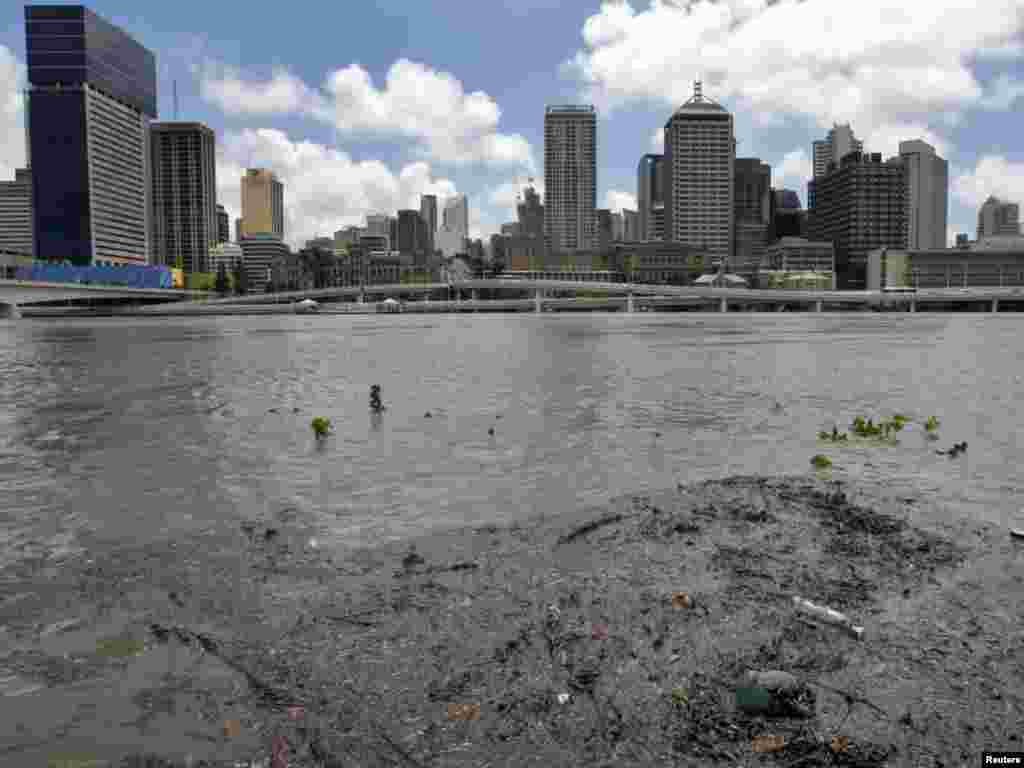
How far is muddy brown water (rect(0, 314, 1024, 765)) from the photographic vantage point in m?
6.36

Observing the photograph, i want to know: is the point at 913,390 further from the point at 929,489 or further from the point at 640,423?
A: the point at 929,489

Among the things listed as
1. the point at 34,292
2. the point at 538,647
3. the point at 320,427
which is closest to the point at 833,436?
the point at 320,427

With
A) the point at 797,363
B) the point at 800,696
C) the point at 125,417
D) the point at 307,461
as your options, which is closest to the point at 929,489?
the point at 800,696

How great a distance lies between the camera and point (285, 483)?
13617 mm

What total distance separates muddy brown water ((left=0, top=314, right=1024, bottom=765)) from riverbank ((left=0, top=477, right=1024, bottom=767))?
52 millimetres

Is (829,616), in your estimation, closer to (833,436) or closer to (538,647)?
(538,647)

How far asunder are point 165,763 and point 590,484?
29.0ft

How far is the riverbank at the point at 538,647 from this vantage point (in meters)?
5.23

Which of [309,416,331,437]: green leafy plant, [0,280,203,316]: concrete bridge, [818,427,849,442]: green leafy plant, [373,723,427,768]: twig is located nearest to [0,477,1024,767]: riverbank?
[373,723,427,768]: twig

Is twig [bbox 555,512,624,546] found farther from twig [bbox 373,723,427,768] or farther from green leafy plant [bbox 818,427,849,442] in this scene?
green leafy plant [bbox 818,427,849,442]

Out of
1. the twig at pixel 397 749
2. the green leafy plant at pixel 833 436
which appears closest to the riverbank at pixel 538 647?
the twig at pixel 397 749

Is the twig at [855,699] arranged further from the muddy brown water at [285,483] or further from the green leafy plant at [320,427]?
the green leafy plant at [320,427]

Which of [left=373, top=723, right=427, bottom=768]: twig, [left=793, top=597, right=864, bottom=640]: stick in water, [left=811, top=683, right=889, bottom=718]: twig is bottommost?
[left=373, top=723, right=427, bottom=768]: twig

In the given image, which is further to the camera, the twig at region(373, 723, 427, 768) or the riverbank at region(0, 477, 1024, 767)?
the riverbank at region(0, 477, 1024, 767)
